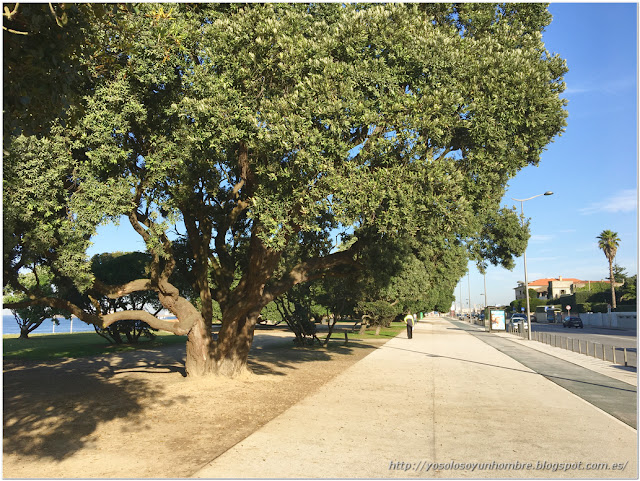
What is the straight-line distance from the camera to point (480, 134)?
10.4 meters

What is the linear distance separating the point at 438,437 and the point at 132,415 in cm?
566

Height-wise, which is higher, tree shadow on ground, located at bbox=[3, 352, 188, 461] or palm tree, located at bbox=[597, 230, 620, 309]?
palm tree, located at bbox=[597, 230, 620, 309]

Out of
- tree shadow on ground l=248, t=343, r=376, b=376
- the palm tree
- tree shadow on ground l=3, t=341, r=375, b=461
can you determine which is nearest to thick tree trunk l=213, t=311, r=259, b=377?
tree shadow on ground l=3, t=341, r=375, b=461

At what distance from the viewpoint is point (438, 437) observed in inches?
305

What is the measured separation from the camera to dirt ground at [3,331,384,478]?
21.4ft

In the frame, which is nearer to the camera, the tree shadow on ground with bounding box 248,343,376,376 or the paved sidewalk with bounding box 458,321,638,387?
the paved sidewalk with bounding box 458,321,638,387

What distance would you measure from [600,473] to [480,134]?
6.61 m

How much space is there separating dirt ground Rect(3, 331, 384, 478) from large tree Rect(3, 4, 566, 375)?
2540 mm

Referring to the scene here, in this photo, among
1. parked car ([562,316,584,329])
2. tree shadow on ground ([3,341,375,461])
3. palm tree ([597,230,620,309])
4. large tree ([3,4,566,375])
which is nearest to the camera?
tree shadow on ground ([3,341,375,461])

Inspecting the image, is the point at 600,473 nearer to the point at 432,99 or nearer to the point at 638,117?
the point at 638,117

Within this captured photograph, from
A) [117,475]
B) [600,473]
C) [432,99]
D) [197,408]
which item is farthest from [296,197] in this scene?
[600,473]

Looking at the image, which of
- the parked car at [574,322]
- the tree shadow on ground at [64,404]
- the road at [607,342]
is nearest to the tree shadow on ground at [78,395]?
the tree shadow on ground at [64,404]

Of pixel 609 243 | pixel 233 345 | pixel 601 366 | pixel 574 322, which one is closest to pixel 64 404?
pixel 233 345

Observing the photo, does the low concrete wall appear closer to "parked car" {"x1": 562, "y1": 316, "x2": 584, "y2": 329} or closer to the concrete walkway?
"parked car" {"x1": 562, "y1": 316, "x2": 584, "y2": 329}
